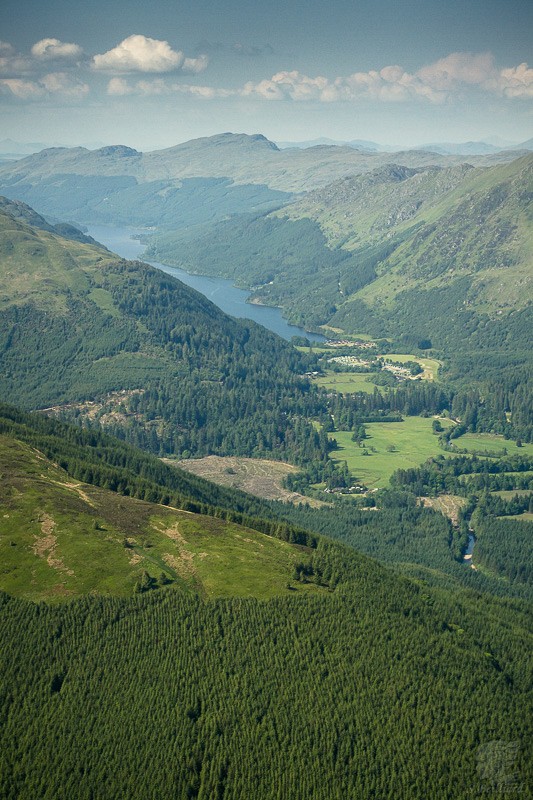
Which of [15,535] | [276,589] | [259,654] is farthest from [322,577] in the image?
[15,535]

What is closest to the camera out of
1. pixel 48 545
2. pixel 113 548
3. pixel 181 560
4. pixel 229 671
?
pixel 229 671

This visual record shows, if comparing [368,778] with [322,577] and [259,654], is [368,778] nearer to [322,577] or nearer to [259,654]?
[259,654]

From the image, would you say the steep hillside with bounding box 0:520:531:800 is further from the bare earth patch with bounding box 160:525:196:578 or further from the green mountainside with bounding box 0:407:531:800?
the bare earth patch with bounding box 160:525:196:578

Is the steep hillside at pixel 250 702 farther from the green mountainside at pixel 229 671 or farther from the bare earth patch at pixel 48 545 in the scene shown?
the bare earth patch at pixel 48 545

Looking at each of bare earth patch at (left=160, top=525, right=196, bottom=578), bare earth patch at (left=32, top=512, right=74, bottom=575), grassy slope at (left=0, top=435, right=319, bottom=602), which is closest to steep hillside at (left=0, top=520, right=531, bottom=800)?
grassy slope at (left=0, top=435, right=319, bottom=602)

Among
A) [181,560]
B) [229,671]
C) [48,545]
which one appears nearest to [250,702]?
[229,671]

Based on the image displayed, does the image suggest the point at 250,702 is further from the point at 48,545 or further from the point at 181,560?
the point at 48,545

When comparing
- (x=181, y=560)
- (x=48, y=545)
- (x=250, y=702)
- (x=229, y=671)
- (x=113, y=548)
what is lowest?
(x=250, y=702)

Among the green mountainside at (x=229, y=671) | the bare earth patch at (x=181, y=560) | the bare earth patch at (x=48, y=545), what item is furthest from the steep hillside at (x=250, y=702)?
the bare earth patch at (x=48, y=545)
